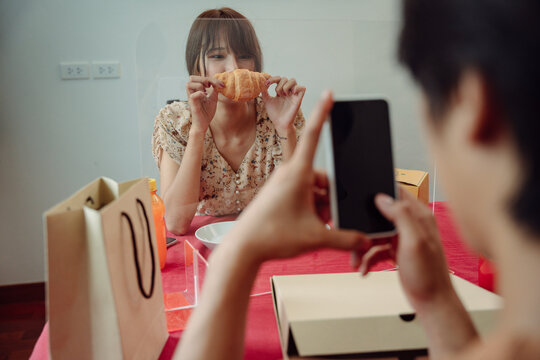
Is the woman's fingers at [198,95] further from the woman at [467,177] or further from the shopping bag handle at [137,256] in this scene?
the woman at [467,177]

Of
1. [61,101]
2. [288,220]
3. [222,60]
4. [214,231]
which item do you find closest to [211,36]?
[222,60]

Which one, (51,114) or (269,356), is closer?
(269,356)

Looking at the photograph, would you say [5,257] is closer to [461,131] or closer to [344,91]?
[344,91]

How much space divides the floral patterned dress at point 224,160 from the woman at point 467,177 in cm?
64

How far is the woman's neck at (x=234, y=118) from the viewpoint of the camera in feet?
3.52

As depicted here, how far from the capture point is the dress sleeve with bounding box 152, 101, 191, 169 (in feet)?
3.48

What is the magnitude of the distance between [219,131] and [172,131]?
13 centimetres

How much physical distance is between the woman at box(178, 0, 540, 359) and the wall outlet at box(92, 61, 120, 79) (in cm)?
207

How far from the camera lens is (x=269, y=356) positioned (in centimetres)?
67

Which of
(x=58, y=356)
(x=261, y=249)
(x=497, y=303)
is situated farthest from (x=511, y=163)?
(x=58, y=356)

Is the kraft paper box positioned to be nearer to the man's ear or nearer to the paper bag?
the paper bag

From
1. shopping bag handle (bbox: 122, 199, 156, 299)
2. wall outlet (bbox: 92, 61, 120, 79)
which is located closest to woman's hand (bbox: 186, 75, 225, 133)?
shopping bag handle (bbox: 122, 199, 156, 299)

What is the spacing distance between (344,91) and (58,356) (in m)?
0.82

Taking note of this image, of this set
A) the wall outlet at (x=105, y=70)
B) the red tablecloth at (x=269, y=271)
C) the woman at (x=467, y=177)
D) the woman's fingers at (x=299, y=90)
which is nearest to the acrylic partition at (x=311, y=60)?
the woman's fingers at (x=299, y=90)
